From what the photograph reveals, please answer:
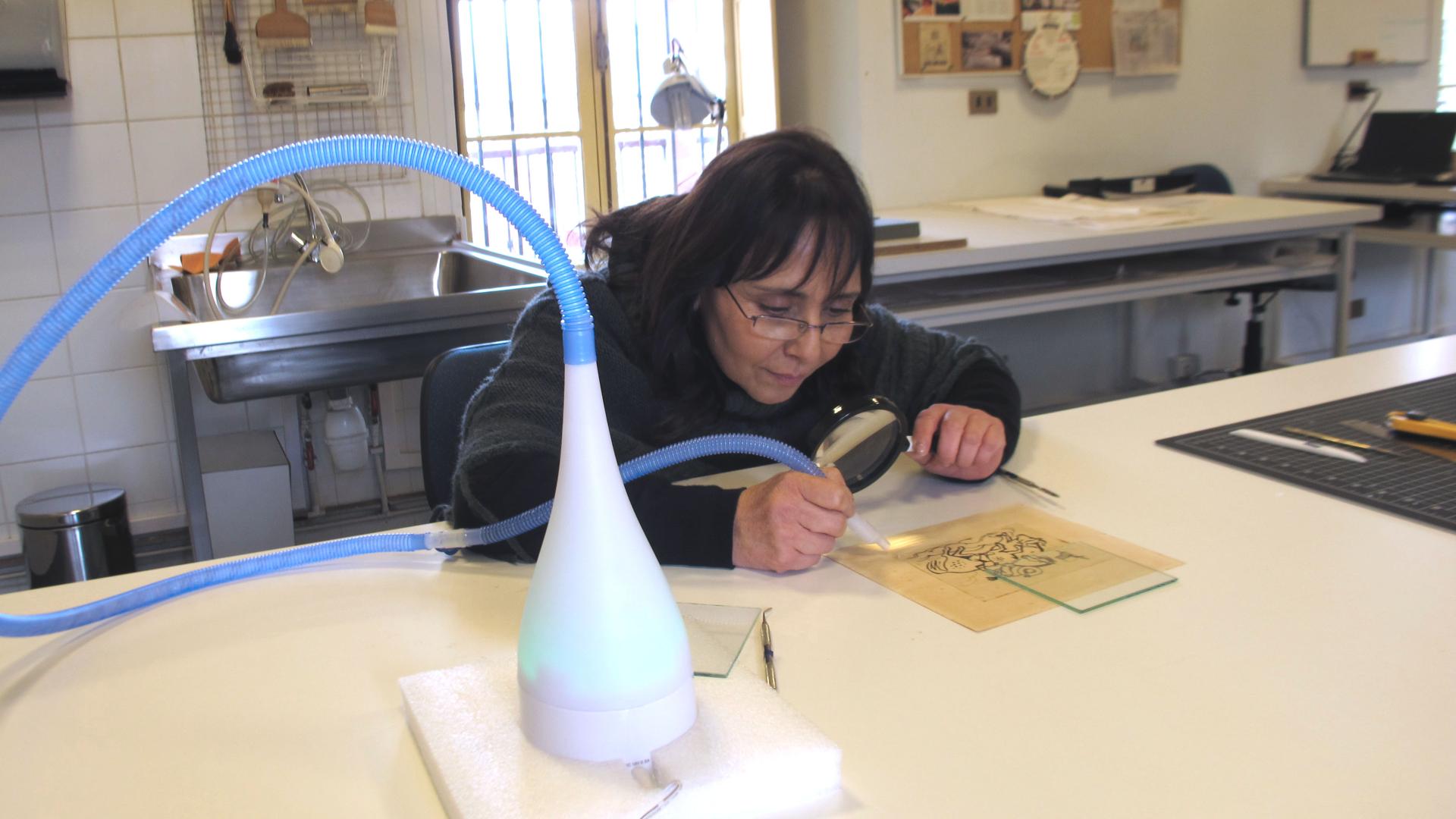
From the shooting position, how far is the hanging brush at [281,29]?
254 cm

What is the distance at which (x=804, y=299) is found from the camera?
122cm

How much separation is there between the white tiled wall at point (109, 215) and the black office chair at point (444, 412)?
1.51m

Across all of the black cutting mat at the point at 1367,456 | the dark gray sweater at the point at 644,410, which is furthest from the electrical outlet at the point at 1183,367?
the dark gray sweater at the point at 644,410

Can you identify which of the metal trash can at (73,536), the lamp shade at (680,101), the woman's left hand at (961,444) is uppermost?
the lamp shade at (680,101)

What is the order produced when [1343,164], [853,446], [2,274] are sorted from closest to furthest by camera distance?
1. [853,446]
2. [2,274]
3. [1343,164]

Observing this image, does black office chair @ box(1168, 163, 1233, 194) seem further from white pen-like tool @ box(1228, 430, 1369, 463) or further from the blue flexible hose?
the blue flexible hose

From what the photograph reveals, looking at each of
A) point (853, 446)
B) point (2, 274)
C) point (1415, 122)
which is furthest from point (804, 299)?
point (1415, 122)

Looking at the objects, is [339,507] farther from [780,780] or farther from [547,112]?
[780,780]

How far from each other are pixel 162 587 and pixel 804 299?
676 mm

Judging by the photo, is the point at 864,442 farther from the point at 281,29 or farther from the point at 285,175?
the point at 281,29

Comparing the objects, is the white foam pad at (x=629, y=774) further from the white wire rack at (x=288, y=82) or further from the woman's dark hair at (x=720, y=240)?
the white wire rack at (x=288, y=82)

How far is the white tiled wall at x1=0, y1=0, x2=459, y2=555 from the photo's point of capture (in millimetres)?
2559

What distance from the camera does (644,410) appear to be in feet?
4.28

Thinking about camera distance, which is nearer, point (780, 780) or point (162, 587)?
point (780, 780)
